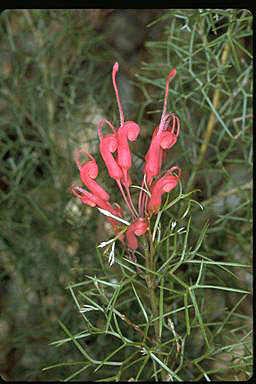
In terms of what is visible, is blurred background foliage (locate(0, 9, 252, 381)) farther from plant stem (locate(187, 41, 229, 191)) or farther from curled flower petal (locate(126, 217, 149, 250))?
curled flower petal (locate(126, 217, 149, 250))

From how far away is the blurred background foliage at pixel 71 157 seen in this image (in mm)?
1000

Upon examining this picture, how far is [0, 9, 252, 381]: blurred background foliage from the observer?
1000mm

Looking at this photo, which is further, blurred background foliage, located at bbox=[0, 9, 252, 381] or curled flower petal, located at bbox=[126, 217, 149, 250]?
blurred background foliage, located at bbox=[0, 9, 252, 381]

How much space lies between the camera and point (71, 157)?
3.76 feet

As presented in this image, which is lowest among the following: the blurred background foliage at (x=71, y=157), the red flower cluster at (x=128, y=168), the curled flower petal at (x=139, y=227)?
the blurred background foliage at (x=71, y=157)

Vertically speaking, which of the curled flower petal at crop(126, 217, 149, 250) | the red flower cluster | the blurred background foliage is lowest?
the blurred background foliage

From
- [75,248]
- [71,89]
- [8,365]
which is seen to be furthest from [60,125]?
[8,365]

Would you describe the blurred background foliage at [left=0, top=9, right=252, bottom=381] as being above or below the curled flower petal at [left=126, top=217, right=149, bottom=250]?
below

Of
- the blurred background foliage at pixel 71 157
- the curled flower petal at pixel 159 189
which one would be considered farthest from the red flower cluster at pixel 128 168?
the blurred background foliage at pixel 71 157

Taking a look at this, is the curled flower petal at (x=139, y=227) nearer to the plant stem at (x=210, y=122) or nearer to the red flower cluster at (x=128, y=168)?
the red flower cluster at (x=128, y=168)

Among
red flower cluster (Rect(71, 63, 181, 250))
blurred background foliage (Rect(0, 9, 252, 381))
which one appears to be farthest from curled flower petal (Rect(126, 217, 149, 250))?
blurred background foliage (Rect(0, 9, 252, 381))

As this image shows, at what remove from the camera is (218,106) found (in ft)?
3.33

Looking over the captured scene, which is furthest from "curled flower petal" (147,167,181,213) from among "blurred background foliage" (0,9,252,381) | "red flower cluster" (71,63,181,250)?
"blurred background foliage" (0,9,252,381)

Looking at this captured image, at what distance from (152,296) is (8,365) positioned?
61 cm
